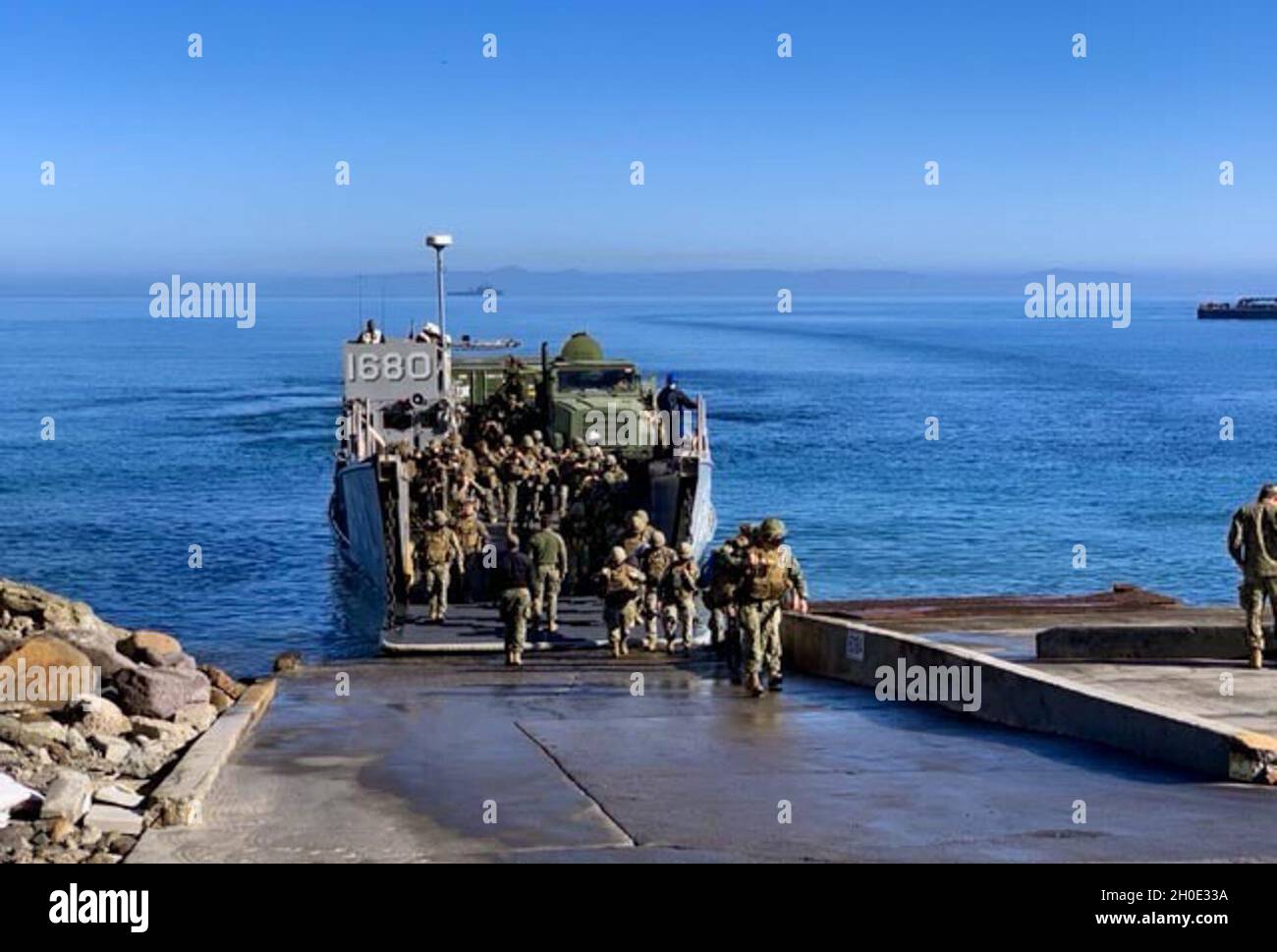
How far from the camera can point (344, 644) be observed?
1276 inches

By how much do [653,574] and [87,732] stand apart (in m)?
8.03

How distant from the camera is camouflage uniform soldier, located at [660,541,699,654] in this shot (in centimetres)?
2117

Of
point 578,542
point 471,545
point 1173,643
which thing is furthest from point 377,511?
point 1173,643

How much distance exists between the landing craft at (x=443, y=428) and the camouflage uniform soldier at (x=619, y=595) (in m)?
4.08

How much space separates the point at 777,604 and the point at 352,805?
19.8 ft

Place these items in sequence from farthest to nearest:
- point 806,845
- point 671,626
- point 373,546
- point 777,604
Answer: point 373,546, point 671,626, point 777,604, point 806,845

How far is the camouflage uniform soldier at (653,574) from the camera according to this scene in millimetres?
21516

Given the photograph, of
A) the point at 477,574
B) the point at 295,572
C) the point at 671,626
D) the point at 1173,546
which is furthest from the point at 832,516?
the point at 671,626

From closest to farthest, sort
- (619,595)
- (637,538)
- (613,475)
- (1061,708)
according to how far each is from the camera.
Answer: (1061,708)
(619,595)
(637,538)
(613,475)

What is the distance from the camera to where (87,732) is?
48.5 ft

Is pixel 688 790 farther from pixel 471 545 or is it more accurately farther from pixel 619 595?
pixel 471 545

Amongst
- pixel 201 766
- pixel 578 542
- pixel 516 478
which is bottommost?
pixel 201 766
